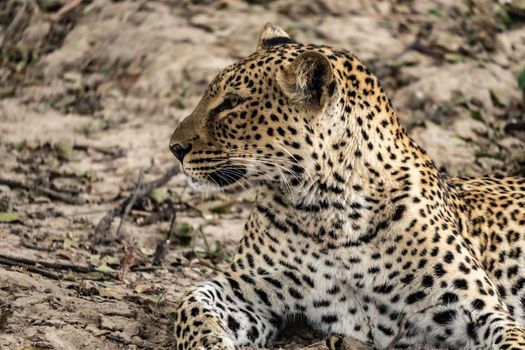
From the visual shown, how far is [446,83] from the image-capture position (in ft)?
41.2

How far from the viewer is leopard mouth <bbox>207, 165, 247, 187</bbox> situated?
6.67 metres

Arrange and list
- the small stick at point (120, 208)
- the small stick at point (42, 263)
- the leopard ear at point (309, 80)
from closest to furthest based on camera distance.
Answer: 1. the leopard ear at point (309, 80)
2. the small stick at point (42, 263)
3. the small stick at point (120, 208)

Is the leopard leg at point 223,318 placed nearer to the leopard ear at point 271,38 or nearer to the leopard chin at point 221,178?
the leopard chin at point 221,178

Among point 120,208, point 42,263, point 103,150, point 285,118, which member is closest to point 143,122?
point 103,150

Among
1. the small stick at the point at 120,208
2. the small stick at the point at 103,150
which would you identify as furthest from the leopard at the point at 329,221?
the small stick at the point at 103,150

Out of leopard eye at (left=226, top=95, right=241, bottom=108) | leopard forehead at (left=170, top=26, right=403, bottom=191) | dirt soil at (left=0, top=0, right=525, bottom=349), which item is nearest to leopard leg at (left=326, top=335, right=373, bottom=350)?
dirt soil at (left=0, top=0, right=525, bottom=349)

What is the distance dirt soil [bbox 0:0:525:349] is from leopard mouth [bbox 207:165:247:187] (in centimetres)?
109

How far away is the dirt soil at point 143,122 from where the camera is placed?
7230 millimetres

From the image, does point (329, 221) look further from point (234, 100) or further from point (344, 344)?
point (234, 100)

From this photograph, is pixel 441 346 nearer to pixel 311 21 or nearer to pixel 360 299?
pixel 360 299

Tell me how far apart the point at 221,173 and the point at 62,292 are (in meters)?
1.44

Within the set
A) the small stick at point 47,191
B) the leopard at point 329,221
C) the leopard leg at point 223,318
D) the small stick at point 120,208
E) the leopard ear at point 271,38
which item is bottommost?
the small stick at point 47,191

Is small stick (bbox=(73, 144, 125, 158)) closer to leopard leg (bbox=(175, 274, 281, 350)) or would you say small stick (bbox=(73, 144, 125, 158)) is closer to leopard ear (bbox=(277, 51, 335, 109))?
leopard leg (bbox=(175, 274, 281, 350))

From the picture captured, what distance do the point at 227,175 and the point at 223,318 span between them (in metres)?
0.95
